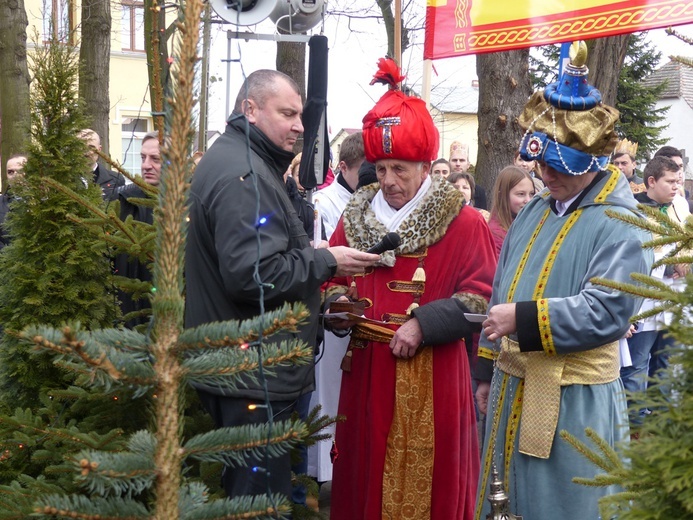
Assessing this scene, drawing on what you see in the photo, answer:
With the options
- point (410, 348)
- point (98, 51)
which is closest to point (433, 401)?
point (410, 348)

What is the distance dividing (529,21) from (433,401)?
118 inches

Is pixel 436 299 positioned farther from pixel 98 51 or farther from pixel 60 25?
pixel 60 25

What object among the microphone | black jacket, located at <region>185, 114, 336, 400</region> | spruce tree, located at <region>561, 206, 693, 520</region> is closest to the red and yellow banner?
the microphone

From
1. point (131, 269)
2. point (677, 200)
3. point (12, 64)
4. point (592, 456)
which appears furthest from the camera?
point (12, 64)

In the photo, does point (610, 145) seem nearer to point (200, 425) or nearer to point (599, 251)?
point (599, 251)

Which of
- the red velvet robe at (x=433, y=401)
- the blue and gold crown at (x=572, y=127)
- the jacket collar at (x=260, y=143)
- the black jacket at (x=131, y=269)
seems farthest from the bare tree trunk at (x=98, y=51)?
the blue and gold crown at (x=572, y=127)

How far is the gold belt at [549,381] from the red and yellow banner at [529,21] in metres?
2.65

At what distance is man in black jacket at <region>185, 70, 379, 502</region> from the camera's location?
123 inches

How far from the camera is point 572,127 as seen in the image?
3.33 m

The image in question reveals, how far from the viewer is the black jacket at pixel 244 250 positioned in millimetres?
3109

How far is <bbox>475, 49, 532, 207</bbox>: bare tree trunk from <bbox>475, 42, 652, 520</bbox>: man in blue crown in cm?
634

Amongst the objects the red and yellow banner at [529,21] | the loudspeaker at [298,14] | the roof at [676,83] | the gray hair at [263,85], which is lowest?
the gray hair at [263,85]

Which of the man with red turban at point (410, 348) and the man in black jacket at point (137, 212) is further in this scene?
the man in black jacket at point (137, 212)

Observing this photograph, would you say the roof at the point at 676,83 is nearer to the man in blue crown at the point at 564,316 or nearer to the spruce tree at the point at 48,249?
the man in blue crown at the point at 564,316
